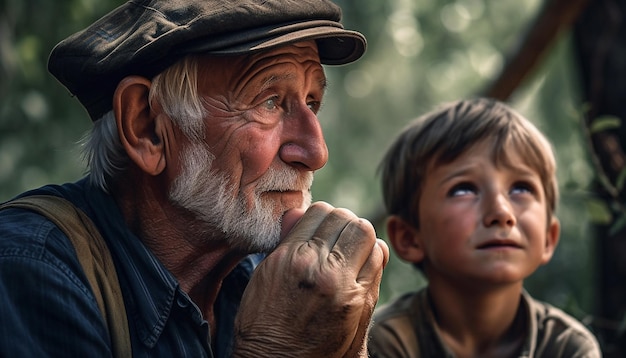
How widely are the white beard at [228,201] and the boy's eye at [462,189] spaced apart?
0.90m

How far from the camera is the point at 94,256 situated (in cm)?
254

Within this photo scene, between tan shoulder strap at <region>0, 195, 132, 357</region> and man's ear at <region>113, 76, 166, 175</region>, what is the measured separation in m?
0.24

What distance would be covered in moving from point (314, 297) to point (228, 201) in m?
0.48

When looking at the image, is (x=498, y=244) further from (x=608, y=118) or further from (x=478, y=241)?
(x=608, y=118)

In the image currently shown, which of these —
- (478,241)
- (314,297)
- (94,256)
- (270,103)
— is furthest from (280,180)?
(478,241)

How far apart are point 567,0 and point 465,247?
191 cm

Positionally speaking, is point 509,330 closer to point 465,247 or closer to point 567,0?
point 465,247

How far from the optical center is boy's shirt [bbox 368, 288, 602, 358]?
3.43 metres

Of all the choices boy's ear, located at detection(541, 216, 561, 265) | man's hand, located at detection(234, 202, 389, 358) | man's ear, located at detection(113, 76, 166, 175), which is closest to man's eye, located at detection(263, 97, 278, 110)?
man's ear, located at detection(113, 76, 166, 175)

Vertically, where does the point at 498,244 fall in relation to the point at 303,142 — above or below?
below

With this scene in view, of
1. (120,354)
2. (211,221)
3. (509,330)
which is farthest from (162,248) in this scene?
(509,330)

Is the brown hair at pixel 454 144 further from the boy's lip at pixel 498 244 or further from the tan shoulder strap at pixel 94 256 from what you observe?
the tan shoulder strap at pixel 94 256

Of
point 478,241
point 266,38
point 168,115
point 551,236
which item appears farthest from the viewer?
point 551,236

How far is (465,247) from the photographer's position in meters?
3.41
